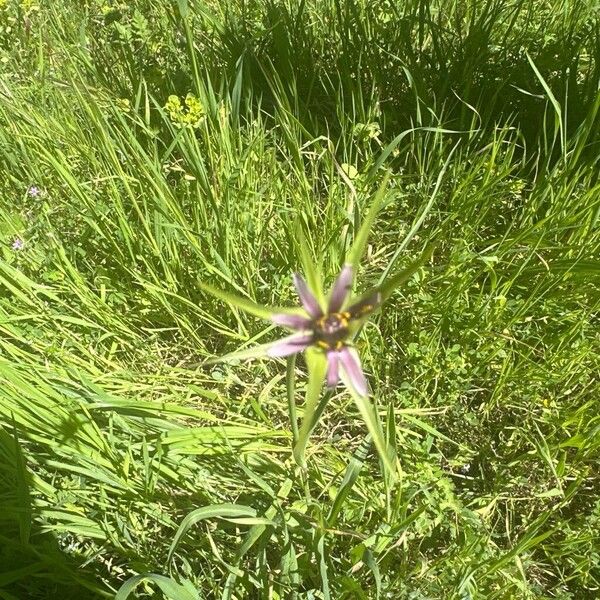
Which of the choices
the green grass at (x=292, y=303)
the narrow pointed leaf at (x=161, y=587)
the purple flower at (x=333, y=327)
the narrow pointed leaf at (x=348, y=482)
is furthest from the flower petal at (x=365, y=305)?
the narrow pointed leaf at (x=161, y=587)

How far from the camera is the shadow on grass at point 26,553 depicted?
4.32ft

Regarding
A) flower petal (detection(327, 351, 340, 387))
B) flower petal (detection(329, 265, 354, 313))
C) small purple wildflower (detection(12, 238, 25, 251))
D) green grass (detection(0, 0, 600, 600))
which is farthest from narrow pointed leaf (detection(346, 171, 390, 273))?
small purple wildflower (detection(12, 238, 25, 251))

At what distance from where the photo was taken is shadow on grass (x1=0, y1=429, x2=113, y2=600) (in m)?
1.32

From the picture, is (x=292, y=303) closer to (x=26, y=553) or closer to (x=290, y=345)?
(x=26, y=553)

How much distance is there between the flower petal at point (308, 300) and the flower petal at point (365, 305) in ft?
0.13

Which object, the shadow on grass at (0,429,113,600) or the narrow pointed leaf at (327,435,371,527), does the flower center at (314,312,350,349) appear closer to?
the narrow pointed leaf at (327,435,371,527)

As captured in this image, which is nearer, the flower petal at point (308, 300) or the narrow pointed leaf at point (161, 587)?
the flower petal at point (308, 300)

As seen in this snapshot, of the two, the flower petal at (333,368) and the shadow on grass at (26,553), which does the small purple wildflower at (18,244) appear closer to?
the shadow on grass at (26,553)

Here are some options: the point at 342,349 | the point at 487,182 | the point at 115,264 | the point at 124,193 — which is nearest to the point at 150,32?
the point at 124,193

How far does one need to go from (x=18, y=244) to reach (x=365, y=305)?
1.44 metres

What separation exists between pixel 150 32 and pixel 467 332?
1.71 meters

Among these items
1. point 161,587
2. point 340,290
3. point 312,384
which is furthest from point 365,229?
point 161,587

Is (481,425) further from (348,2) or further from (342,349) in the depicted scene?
(348,2)

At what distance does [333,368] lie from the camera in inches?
27.3
